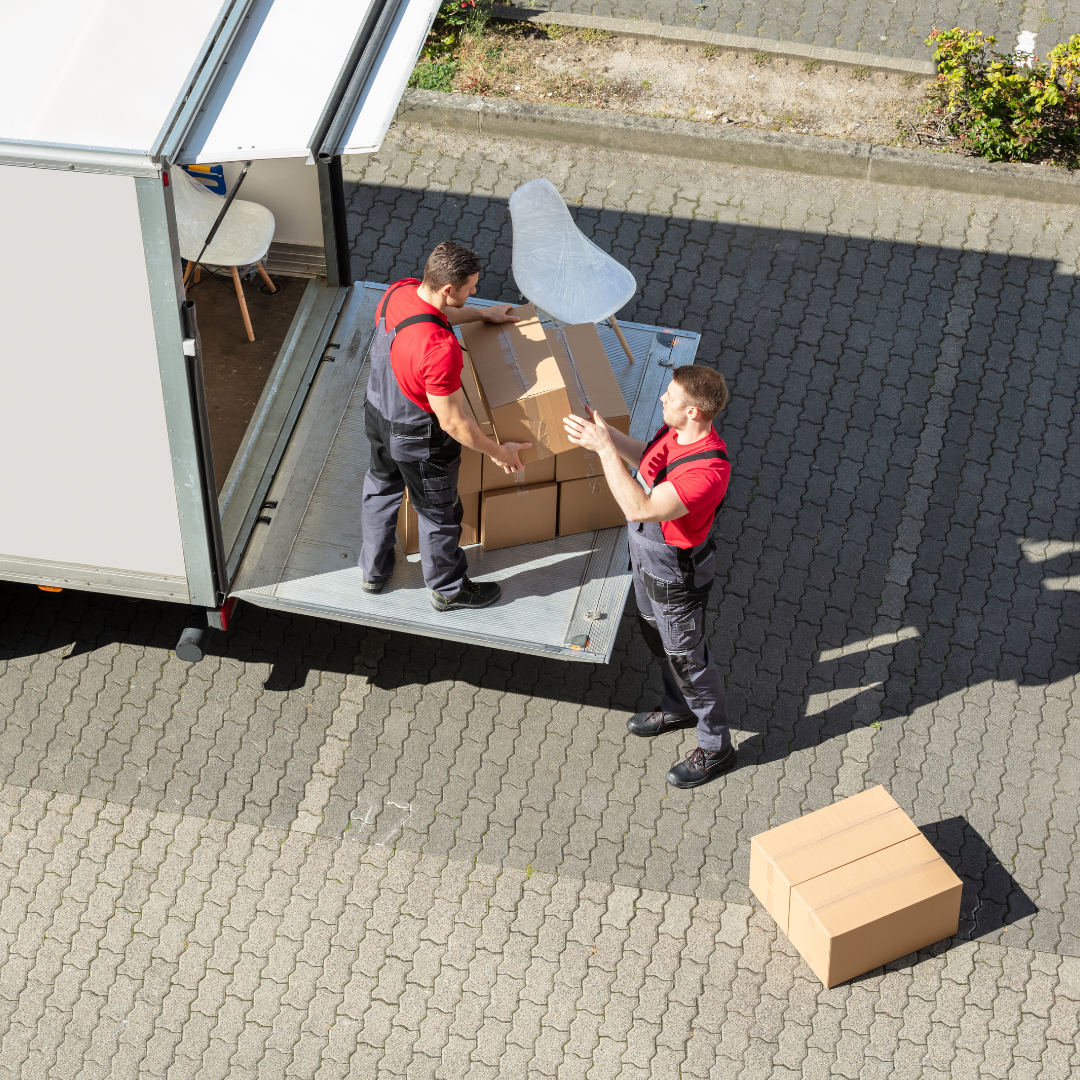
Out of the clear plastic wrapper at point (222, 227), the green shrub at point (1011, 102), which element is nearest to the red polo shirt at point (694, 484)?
the clear plastic wrapper at point (222, 227)

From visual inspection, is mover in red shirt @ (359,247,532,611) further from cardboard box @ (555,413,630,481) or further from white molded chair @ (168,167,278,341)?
white molded chair @ (168,167,278,341)

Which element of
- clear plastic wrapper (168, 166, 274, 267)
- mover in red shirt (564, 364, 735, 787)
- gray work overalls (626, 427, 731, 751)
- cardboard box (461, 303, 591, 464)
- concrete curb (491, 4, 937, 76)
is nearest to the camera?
mover in red shirt (564, 364, 735, 787)

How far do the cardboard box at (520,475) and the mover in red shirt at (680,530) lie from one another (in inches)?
15.4

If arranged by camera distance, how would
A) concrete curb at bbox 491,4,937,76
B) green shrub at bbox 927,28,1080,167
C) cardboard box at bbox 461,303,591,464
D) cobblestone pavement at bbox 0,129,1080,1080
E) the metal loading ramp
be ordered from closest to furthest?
cobblestone pavement at bbox 0,129,1080,1080 → cardboard box at bbox 461,303,591,464 → the metal loading ramp → green shrub at bbox 927,28,1080,167 → concrete curb at bbox 491,4,937,76

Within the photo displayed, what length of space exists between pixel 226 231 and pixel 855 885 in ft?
15.2

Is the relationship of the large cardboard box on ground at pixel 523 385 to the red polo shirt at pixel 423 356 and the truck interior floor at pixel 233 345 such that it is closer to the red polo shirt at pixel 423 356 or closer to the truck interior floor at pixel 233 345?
the red polo shirt at pixel 423 356

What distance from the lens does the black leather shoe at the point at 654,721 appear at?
6.03 m

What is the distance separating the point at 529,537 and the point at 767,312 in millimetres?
2900

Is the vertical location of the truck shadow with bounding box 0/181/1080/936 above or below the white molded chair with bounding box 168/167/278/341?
below

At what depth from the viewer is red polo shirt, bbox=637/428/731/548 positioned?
484 centimetres

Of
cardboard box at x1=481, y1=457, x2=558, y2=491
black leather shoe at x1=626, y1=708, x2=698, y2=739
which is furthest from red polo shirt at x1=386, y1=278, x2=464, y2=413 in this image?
black leather shoe at x1=626, y1=708, x2=698, y2=739

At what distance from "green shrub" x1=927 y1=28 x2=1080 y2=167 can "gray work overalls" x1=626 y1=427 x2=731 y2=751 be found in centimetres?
513

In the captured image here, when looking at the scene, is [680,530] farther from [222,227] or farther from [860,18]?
[860,18]

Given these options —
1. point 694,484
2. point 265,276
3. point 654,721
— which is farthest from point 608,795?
point 265,276
